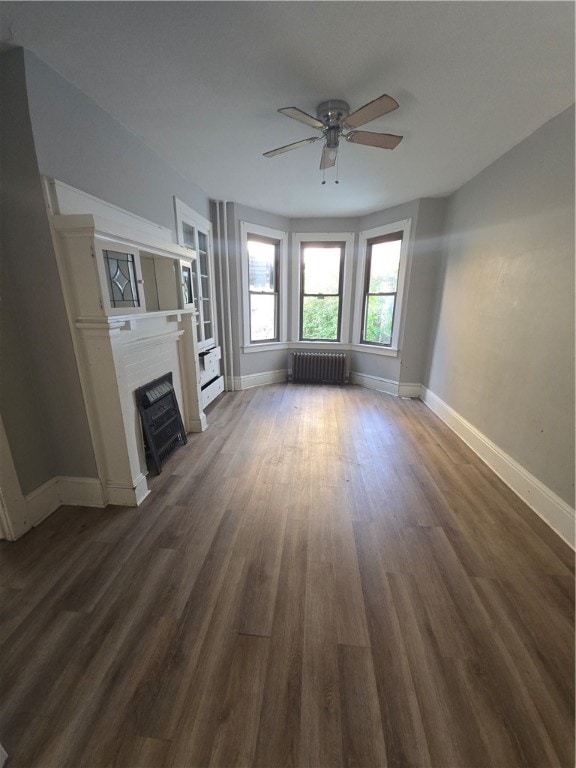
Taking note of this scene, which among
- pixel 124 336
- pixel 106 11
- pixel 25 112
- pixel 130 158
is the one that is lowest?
pixel 124 336

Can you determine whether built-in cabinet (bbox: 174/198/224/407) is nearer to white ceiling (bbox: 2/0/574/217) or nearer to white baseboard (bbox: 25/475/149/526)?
white ceiling (bbox: 2/0/574/217)

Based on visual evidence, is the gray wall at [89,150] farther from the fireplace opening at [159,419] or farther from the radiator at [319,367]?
the radiator at [319,367]

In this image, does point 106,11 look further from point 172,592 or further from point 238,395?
point 238,395

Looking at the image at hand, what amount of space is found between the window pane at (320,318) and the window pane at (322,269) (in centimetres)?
16

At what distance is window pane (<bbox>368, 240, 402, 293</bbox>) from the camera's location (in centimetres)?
424

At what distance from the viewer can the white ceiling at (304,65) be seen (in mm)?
1294

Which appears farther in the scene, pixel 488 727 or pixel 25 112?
pixel 25 112

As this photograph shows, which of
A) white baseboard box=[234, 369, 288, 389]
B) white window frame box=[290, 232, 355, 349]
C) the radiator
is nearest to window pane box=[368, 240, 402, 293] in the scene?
white window frame box=[290, 232, 355, 349]

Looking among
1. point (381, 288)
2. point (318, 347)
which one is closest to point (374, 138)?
point (381, 288)

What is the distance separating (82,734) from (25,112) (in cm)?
268

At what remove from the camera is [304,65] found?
5.22ft

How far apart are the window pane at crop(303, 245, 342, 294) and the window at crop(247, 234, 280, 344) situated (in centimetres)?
53

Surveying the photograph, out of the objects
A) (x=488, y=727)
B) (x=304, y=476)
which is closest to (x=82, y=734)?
(x=488, y=727)

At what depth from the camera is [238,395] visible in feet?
14.5
